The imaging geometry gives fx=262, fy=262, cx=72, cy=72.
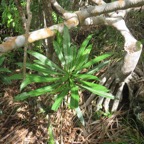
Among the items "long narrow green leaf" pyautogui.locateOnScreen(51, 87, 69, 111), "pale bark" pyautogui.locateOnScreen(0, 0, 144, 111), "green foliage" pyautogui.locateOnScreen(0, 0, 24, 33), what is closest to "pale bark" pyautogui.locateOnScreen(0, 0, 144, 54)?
"pale bark" pyautogui.locateOnScreen(0, 0, 144, 111)

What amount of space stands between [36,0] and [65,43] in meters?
0.79

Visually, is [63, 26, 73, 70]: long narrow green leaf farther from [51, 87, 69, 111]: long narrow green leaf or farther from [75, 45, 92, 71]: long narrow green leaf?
[51, 87, 69, 111]: long narrow green leaf

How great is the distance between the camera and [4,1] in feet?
9.12

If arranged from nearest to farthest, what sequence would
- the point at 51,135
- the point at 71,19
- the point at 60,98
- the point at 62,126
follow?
1. the point at 60,98
2. the point at 71,19
3. the point at 51,135
4. the point at 62,126

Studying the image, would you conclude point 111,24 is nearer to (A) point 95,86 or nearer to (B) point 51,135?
(A) point 95,86

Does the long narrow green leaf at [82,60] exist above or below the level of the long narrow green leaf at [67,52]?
below

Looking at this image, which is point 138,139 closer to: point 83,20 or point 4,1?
point 83,20

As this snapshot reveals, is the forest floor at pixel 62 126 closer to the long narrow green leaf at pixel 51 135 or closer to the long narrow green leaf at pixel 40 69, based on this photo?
the long narrow green leaf at pixel 51 135

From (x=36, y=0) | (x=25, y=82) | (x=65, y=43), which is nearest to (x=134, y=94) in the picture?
(x=65, y=43)

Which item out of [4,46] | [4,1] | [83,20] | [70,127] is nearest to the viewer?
[4,46]

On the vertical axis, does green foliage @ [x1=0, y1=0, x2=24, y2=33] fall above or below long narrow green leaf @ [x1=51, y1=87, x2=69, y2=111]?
above

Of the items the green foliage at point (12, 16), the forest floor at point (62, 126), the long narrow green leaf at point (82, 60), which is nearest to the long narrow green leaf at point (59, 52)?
the long narrow green leaf at point (82, 60)

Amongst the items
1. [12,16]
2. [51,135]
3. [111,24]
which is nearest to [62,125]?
[51,135]

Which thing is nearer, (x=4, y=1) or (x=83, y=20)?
(x=83, y=20)
